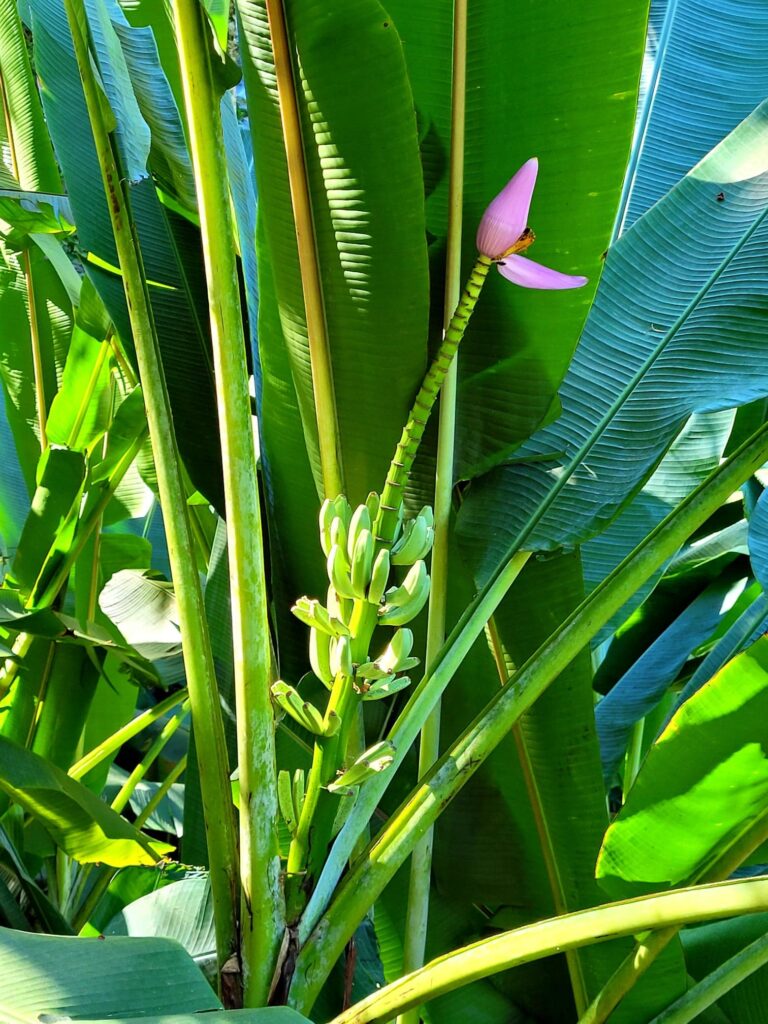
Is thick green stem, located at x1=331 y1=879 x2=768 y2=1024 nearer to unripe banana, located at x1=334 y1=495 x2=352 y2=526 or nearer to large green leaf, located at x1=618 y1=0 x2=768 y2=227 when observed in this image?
unripe banana, located at x1=334 y1=495 x2=352 y2=526

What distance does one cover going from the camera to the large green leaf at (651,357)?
0.71m

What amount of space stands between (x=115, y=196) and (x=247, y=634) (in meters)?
0.31

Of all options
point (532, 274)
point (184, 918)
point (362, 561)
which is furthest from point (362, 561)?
point (184, 918)

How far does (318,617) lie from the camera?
0.56 meters

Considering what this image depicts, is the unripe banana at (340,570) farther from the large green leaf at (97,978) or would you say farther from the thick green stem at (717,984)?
the thick green stem at (717,984)

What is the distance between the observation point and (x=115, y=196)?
627mm

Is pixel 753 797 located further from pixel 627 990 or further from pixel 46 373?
pixel 46 373

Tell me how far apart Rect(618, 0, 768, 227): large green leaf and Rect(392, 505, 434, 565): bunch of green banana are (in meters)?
0.54

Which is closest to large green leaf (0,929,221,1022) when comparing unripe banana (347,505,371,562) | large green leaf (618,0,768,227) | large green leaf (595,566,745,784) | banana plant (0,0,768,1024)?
banana plant (0,0,768,1024)

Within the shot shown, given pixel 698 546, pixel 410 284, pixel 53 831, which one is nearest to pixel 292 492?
pixel 410 284

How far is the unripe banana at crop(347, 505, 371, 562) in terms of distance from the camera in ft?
1.81

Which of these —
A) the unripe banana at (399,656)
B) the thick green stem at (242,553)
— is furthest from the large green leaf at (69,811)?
the unripe banana at (399,656)

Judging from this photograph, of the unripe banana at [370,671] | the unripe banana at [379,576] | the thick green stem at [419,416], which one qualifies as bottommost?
the unripe banana at [370,671]

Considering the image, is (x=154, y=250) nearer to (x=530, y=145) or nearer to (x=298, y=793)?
(x=530, y=145)
